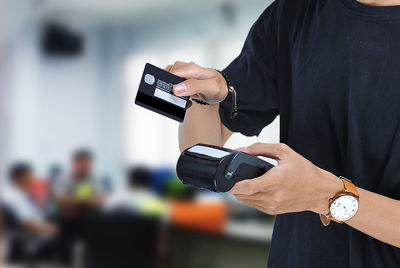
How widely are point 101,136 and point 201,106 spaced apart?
11.6ft

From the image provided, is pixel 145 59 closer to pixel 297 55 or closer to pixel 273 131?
pixel 273 131

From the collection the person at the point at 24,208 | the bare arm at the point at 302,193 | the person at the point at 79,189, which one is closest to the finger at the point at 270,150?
the bare arm at the point at 302,193

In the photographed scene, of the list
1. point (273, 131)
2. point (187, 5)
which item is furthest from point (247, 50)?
point (187, 5)

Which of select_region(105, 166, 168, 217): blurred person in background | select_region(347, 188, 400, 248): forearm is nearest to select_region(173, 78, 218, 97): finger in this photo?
select_region(347, 188, 400, 248): forearm

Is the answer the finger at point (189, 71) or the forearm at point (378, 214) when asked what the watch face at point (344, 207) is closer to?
the forearm at point (378, 214)

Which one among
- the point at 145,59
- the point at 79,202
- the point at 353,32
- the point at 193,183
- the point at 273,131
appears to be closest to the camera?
the point at 193,183

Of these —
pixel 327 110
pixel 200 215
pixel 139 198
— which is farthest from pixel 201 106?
pixel 200 215

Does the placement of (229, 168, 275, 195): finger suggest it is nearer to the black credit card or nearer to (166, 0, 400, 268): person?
(166, 0, 400, 268): person

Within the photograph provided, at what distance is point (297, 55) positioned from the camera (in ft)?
2.29

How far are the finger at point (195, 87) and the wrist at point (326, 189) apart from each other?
19 centimetres

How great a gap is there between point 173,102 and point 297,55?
175 mm

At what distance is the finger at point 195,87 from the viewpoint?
2.07ft

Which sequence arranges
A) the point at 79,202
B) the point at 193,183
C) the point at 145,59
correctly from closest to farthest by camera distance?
the point at 193,183 < the point at 79,202 < the point at 145,59

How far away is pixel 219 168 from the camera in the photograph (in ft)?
1.68
